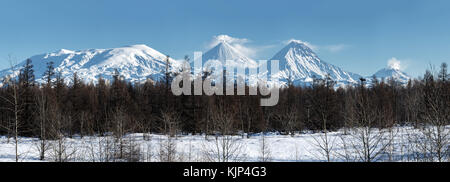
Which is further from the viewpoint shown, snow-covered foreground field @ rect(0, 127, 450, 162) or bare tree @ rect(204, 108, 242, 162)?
bare tree @ rect(204, 108, 242, 162)

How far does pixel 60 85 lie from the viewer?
140 feet

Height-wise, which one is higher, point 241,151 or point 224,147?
point 224,147

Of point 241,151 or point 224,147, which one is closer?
point 224,147

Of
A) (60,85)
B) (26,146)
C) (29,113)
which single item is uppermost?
(60,85)

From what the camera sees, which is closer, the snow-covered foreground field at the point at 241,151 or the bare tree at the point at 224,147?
the snow-covered foreground field at the point at 241,151
